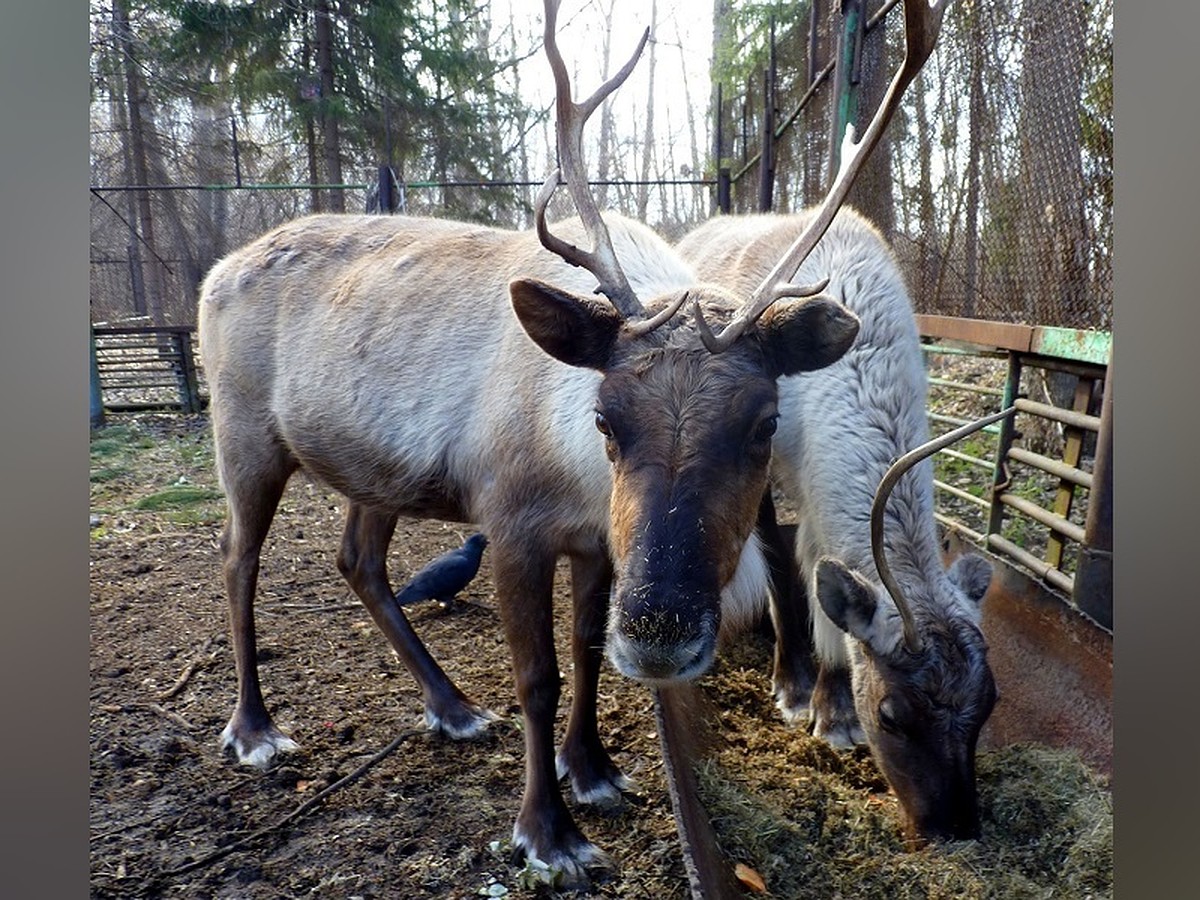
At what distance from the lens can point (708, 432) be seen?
149 cm

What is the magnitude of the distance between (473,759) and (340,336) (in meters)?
1.32

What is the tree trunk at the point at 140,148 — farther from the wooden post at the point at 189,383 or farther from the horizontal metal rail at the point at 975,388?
the horizontal metal rail at the point at 975,388

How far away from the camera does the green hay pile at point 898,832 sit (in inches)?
65.8

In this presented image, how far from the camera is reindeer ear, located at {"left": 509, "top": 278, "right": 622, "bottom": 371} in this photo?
162cm

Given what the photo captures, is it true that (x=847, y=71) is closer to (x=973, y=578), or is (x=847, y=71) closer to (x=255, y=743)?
(x=973, y=578)

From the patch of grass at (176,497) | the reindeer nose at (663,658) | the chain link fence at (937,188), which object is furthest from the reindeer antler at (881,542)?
the patch of grass at (176,497)

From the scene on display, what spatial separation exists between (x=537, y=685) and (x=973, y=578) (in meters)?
1.07

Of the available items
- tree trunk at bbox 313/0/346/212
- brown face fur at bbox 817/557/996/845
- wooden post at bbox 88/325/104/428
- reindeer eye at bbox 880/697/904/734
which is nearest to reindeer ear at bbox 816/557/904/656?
brown face fur at bbox 817/557/996/845

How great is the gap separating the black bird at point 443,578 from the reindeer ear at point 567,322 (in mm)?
1792

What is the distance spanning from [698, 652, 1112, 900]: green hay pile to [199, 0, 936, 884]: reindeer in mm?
393

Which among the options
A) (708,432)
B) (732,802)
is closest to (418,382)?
(708,432)

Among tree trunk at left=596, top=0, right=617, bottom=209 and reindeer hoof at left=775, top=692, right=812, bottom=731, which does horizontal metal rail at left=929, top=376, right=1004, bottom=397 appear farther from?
tree trunk at left=596, top=0, right=617, bottom=209
